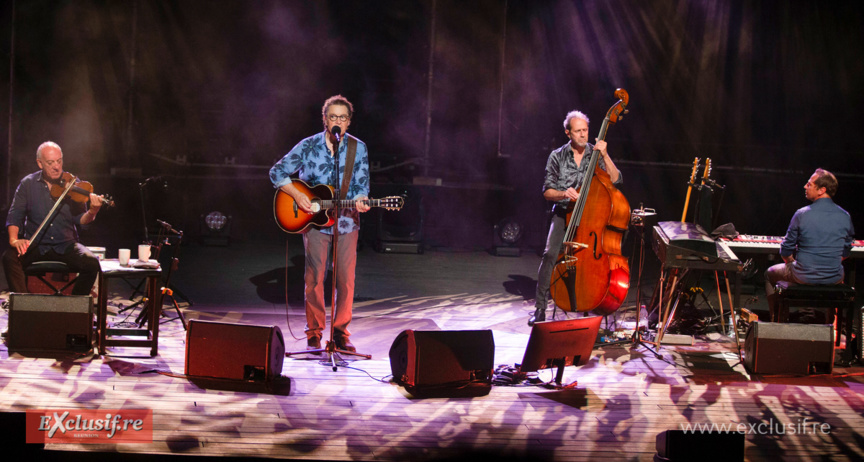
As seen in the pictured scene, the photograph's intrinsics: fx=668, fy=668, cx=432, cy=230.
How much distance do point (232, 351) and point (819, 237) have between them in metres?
4.09

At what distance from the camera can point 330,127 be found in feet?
14.0

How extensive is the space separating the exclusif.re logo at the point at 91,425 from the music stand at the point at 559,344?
1982mm

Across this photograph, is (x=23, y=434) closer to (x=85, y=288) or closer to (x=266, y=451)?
(x=266, y=451)

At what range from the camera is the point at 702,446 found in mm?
2674

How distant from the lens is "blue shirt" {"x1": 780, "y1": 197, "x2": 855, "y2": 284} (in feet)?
15.7

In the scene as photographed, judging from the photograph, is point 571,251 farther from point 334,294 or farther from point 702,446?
point 702,446

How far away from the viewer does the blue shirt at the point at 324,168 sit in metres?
4.45

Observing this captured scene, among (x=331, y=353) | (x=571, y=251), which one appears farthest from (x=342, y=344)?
(x=571, y=251)

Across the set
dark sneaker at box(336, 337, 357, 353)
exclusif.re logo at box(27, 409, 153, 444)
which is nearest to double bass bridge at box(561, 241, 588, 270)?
dark sneaker at box(336, 337, 357, 353)

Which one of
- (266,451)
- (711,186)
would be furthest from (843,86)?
(266,451)

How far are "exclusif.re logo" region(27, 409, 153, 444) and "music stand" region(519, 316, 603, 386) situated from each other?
6.50ft

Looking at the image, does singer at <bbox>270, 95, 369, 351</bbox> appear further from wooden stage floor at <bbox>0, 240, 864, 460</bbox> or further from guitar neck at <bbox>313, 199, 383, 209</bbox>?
wooden stage floor at <bbox>0, 240, 864, 460</bbox>

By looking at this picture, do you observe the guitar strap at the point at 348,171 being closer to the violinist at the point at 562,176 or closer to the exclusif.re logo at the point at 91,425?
the violinist at the point at 562,176

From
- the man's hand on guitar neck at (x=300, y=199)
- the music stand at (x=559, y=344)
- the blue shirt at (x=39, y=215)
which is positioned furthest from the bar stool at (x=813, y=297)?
the blue shirt at (x=39, y=215)
